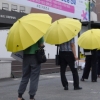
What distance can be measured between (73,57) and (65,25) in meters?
0.92

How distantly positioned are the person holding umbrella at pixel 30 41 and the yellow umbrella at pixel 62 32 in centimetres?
154

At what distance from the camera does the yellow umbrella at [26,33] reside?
227 inches

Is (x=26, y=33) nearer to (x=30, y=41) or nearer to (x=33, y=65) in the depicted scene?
(x=30, y=41)

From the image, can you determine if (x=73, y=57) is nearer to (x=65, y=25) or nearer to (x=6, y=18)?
(x=65, y=25)

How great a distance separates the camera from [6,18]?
24719 mm

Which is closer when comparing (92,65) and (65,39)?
(65,39)

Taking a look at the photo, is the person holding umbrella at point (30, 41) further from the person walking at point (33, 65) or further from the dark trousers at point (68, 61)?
the dark trousers at point (68, 61)

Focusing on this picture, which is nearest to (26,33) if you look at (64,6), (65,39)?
(65,39)

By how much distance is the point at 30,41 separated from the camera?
5.76 metres

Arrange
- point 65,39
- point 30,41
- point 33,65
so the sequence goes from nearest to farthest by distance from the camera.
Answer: point 30,41 → point 33,65 → point 65,39

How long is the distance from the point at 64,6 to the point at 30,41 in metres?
10.2

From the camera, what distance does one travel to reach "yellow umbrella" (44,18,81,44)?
764cm

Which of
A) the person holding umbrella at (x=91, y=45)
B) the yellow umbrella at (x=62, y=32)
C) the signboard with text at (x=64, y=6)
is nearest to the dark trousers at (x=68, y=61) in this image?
the yellow umbrella at (x=62, y=32)

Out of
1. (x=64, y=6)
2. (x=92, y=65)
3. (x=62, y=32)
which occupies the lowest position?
(x=92, y=65)
